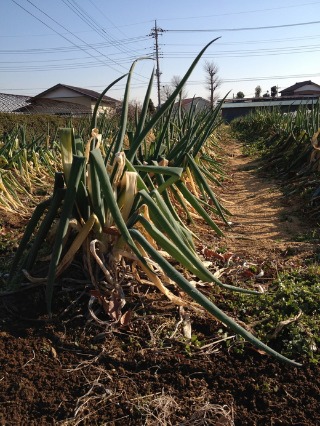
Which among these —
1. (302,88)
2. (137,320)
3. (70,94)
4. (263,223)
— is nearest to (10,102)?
(70,94)

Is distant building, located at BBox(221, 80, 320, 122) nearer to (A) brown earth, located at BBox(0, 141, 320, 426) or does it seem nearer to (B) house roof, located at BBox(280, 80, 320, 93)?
(B) house roof, located at BBox(280, 80, 320, 93)

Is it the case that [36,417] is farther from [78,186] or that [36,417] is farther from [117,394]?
[78,186]

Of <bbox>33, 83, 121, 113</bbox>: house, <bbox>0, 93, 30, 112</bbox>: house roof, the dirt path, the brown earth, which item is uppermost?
<bbox>33, 83, 121, 113</bbox>: house

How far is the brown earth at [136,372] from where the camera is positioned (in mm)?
1263

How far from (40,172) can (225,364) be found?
4543 millimetres

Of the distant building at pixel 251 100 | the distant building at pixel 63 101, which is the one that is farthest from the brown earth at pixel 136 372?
the distant building at pixel 251 100

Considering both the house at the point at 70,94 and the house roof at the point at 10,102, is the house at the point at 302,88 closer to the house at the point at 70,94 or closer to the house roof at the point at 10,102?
the house at the point at 70,94

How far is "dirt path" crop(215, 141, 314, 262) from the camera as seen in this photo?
9.11ft

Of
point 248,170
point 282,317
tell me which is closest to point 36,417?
point 282,317

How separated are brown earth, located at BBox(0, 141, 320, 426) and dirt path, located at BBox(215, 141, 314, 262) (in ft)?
3.73

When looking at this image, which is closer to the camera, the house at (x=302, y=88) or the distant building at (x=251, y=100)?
the distant building at (x=251, y=100)

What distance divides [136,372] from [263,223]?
8.46 ft

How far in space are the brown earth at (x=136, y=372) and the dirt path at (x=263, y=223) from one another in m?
1.14

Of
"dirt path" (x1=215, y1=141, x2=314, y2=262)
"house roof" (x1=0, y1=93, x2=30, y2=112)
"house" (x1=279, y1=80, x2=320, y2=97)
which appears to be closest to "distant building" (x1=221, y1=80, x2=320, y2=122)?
"house" (x1=279, y1=80, x2=320, y2=97)
